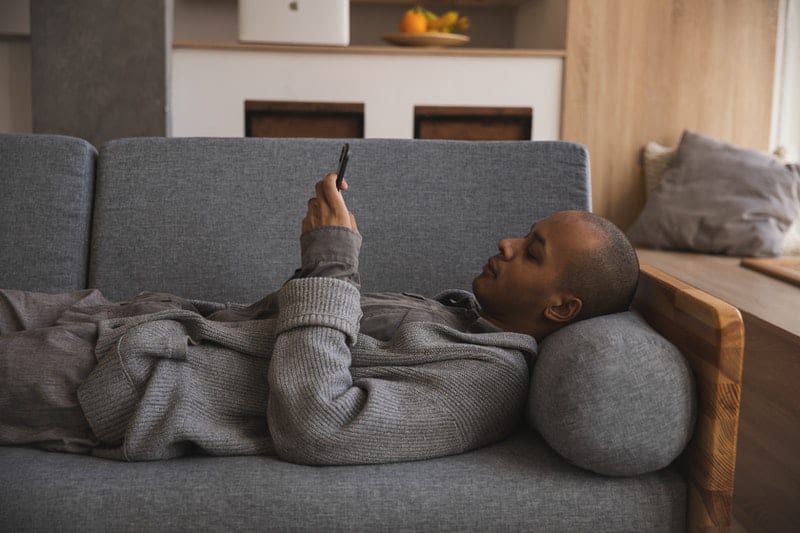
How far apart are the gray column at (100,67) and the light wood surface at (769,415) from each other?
2.23 m

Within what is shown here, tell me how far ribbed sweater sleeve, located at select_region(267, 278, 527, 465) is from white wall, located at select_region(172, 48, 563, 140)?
2.20 meters

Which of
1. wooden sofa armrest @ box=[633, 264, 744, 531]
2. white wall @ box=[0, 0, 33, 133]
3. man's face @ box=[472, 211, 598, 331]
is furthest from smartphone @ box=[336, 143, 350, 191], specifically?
white wall @ box=[0, 0, 33, 133]

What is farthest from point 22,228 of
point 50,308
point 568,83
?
point 568,83

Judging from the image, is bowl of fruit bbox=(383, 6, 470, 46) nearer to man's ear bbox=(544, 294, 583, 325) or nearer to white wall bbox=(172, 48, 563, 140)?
white wall bbox=(172, 48, 563, 140)

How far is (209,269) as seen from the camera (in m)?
1.81

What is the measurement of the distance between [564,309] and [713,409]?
1.08 ft

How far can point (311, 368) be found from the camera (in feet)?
4.02

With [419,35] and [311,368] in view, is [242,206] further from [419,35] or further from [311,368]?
[419,35]

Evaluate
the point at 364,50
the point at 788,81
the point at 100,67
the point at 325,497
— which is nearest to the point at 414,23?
the point at 364,50

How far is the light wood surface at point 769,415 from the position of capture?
1853mm

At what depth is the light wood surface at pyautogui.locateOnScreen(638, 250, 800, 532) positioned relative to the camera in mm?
1853

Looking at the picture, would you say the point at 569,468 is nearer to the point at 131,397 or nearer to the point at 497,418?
the point at 497,418

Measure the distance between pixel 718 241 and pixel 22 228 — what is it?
232 cm

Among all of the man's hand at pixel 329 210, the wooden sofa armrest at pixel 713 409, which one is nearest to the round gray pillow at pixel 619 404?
the wooden sofa armrest at pixel 713 409
